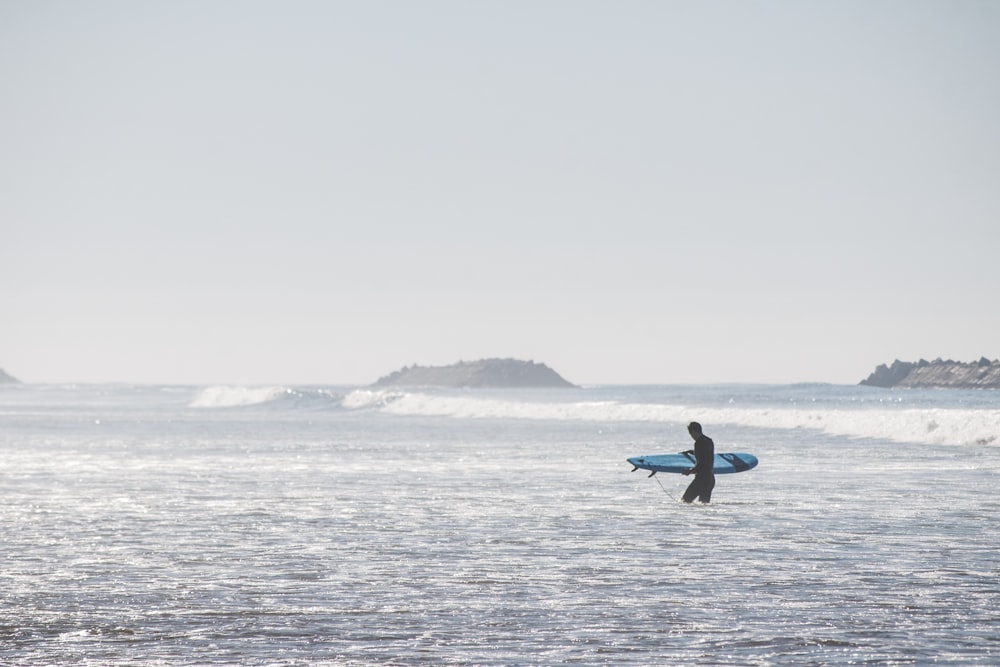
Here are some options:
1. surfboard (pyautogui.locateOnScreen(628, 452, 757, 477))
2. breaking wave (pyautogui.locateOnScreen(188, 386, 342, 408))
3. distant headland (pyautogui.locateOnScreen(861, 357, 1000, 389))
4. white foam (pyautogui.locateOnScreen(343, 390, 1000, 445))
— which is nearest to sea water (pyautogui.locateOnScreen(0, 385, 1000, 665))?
surfboard (pyautogui.locateOnScreen(628, 452, 757, 477))

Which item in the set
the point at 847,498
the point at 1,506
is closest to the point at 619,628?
the point at 847,498

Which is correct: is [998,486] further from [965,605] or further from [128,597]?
[128,597]

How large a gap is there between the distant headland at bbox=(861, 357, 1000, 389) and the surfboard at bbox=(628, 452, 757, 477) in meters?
114

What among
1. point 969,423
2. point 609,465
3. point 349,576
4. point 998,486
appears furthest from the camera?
point 969,423

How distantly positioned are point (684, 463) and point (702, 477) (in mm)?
3986

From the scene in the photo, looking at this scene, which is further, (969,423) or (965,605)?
(969,423)

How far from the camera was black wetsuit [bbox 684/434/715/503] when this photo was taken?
19859mm

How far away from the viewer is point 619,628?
9836mm

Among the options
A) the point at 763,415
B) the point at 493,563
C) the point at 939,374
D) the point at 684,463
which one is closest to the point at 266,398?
the point at 763,415

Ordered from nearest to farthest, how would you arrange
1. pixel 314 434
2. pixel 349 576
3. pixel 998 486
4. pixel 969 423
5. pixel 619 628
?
pixel 619 628, pixel 349 576, pixel 998 486, pixel 969 423, pixel 314 434

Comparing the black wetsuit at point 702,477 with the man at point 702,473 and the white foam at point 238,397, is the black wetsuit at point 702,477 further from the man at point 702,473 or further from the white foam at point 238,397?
the white foam at point 238,397

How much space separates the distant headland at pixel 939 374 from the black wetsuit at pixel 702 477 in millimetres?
118966

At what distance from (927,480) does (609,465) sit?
8.21 meters

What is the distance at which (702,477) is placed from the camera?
782 inches
